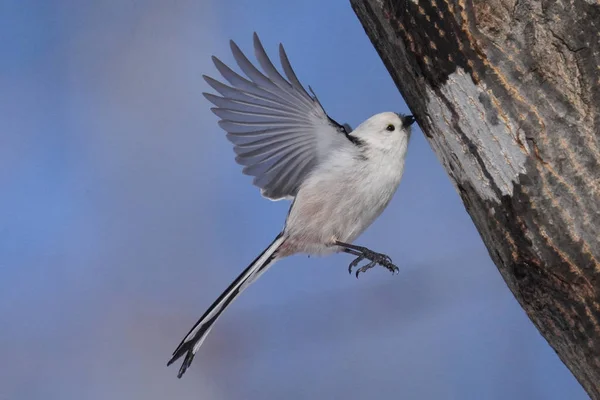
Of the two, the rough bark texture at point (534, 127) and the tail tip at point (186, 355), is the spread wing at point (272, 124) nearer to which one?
the tail tip at point (186, 355)

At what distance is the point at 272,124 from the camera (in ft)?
5.74

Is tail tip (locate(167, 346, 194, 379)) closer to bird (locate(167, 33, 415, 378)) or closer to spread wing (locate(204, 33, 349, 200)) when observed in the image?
bird (locate(167, 33, 415, 378))

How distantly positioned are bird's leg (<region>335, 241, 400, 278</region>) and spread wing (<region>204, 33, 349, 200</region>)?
21 centimetres

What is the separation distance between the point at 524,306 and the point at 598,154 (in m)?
0.28

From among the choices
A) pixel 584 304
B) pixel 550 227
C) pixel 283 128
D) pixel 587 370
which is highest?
pixel 283 128

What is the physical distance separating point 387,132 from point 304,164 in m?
0.23

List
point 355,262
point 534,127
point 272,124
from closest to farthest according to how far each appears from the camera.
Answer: point 534,127 < point 272,124 < point 355,262

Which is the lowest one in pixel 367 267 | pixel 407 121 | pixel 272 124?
pixel 367 267

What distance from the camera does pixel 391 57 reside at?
114 centimetres

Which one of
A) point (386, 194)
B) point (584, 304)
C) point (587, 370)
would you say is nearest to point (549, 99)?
point (584, 304)

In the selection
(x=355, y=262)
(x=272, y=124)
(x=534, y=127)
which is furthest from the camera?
(x=355, y=262)

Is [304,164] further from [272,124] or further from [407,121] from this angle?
[407,121]

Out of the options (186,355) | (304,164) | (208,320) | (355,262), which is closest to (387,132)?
(304,164)

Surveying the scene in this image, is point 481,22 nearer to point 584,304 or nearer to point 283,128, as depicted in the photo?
point 584,304
